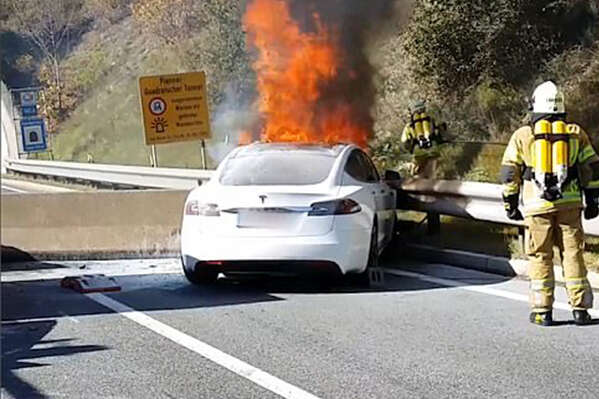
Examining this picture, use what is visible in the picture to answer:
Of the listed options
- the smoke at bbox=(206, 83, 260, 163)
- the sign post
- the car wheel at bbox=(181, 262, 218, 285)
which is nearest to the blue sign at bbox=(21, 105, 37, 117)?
the sign post

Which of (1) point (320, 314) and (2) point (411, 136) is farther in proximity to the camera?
(2) point (411, 136)

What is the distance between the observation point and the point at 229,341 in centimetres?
664

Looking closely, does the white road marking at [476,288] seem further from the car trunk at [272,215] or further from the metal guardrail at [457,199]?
the car trunk at [272,215]

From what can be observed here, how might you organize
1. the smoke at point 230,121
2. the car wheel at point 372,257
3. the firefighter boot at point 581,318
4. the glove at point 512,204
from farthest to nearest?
the smoke at point 230,121 < the car wheel at point 372,257 < the glove at point 512,204 < the firefighter boot at point 581,318

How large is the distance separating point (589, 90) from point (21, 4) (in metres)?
9.08

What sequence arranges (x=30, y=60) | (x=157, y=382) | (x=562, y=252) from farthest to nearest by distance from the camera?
(x=30, y=60) < (x=562, y=252) < (x=157, y=382)

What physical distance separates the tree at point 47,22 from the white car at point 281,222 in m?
2.14

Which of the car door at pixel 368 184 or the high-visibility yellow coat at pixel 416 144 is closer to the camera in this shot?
the car door at pixel 368 184

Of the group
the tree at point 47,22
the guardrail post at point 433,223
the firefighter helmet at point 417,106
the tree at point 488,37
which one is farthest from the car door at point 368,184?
the firefighter helmet at point 417,106

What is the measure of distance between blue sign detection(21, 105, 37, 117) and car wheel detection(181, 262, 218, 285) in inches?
122

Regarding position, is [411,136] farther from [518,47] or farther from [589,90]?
[589,90]

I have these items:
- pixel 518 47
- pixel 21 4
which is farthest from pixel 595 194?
pixel 518 47

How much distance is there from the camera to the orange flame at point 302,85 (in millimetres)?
13875

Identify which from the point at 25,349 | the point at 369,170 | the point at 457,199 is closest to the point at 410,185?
the point at 457,199
